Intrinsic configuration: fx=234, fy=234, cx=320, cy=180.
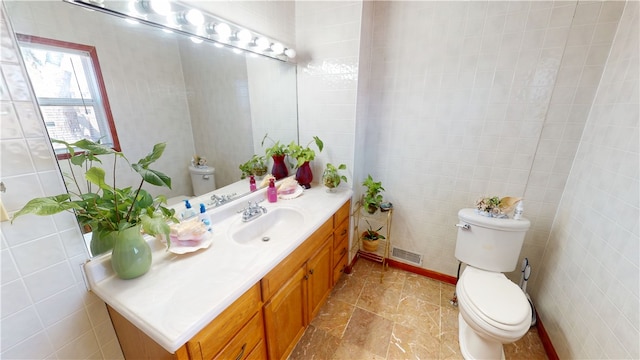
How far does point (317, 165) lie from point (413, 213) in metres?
0.92

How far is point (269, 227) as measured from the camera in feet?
5.02

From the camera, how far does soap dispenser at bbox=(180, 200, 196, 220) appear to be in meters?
1.20

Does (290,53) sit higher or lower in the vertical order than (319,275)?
higher

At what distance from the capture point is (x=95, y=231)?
34.6 inches

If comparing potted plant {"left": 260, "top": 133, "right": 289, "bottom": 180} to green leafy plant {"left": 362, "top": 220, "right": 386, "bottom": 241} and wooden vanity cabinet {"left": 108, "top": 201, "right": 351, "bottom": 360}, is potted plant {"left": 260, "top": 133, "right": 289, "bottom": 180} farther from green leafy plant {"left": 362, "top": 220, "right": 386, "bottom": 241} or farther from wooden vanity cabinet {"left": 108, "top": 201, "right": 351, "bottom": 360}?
green leafy plant {"left": 362, "top": 220, "right": 386, "bottom": 241}

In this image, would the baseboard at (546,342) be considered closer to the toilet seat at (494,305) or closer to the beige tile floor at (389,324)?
the beige tile floor at (389,324)

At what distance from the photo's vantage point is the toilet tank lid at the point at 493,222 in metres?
1.49

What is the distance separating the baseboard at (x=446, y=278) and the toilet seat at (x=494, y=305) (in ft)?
1.49

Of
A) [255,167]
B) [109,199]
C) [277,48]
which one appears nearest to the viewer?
Result: [109,199]

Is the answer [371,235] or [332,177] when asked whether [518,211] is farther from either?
[332,177]

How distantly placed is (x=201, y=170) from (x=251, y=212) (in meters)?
0.37

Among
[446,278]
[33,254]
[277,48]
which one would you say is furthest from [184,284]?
[446,278]

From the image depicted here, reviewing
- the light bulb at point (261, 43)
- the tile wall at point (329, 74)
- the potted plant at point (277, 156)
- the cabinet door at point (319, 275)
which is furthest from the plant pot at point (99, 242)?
the tile wall at point (329, 74)

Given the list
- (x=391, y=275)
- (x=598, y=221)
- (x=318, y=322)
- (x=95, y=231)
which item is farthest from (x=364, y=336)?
(x=95, y=231)
